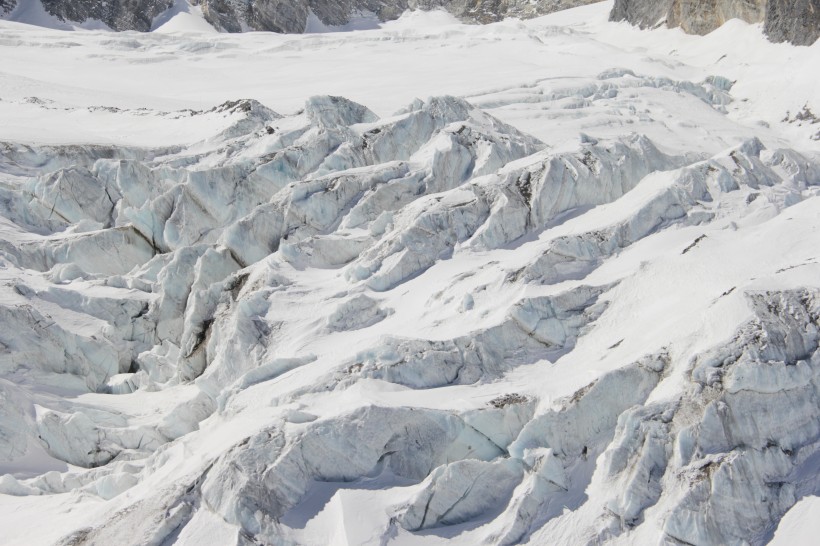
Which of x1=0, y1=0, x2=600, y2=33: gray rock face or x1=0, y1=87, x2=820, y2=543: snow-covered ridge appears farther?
x1=0, y1=0, x2=600, y2=33: gray rock face

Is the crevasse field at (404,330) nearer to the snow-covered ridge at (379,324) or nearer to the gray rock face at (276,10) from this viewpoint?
the snow-covered ridge at (379,324)

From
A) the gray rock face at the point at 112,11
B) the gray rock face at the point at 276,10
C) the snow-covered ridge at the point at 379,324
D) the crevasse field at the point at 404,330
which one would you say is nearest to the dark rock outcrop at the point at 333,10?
the gray rock face at the point at 276,10

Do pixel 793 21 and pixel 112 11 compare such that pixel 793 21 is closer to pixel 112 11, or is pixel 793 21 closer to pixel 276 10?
pixel 276 10

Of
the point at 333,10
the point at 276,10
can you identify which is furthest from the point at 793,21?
the point at 333,10

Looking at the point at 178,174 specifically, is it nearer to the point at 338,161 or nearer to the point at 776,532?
the point at 338,161

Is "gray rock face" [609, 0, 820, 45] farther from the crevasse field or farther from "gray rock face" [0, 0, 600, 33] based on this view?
the crevasse field

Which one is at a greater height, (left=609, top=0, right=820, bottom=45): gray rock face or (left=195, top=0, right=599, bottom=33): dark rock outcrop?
(left=609, top=0, right=820, bottom=45): gray rock face

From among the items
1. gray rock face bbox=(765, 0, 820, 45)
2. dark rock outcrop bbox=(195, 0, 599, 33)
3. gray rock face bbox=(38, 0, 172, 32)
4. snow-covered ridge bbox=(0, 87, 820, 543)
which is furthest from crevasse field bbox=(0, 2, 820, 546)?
dark rock outcrop bbox=(195, 0, 599, 33)

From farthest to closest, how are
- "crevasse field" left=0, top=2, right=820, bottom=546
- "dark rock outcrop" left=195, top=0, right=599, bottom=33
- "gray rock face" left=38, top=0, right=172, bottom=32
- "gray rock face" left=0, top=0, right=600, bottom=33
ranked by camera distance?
1. "dark rock outcrop" left=195, top=0, right=599, bottom=33
2. "gray rock face" left=0, top=0, right=600, bottom=33
3. "gray rock face" left=38, top=0, right=172, bottom=32
4. "crevasse field" left=0, top=2, right=820, bottom=546
